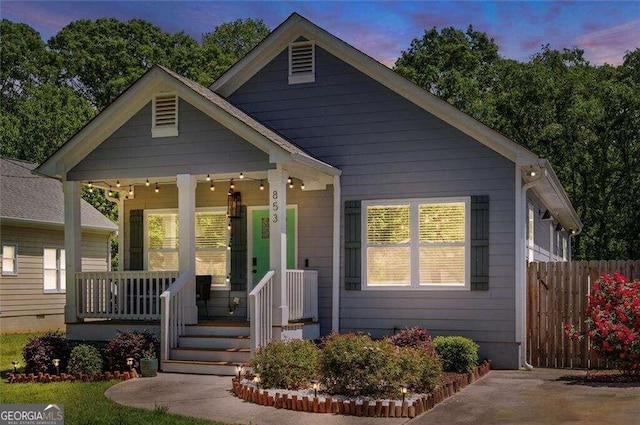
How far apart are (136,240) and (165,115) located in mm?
3603

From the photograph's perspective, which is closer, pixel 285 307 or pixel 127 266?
pixel 285 307

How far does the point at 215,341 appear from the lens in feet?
43.7

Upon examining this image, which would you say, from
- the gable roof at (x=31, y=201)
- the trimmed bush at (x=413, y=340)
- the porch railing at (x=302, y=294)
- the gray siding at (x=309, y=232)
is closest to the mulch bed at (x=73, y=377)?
the porch railing at (x=302, y=294)

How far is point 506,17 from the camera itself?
18.5 meters

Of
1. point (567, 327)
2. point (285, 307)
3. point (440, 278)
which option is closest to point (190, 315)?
point (285, 307)

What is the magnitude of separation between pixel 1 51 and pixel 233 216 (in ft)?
98.6

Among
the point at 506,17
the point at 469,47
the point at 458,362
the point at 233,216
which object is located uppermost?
the point at 469,47

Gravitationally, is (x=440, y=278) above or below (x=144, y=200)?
below

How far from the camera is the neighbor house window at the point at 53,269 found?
2394 cm

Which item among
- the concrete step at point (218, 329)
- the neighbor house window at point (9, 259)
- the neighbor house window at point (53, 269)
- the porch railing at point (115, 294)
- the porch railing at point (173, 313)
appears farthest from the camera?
the neighbor house window at point (53, 269)

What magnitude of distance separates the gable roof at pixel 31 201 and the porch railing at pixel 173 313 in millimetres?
10000

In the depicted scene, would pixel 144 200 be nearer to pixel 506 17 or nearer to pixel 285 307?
pixel 285 307

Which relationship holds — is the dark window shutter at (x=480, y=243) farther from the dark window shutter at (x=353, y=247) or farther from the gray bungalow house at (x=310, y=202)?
the dark window shutter at (x=353, y=247)

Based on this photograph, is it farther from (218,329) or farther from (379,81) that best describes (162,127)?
(379,81)
